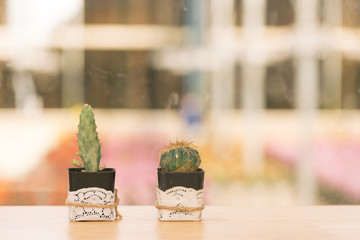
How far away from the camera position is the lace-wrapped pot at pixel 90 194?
116 centimetres

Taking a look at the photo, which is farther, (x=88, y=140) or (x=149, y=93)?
(x=149, y=93)

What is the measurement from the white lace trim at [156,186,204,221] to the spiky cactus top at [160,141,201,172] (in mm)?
49

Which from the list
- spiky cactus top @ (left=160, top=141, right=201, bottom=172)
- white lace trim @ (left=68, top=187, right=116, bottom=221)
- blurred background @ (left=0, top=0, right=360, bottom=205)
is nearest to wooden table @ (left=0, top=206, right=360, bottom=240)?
white lace trim @ (left=68, top=187, right=116, bottom=221)

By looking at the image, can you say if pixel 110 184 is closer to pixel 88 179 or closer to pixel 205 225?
pixel 88 179

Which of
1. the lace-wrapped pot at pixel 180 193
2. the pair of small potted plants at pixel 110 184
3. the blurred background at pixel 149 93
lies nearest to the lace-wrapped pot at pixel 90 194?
the pair of small potted plants at pixel 110 184

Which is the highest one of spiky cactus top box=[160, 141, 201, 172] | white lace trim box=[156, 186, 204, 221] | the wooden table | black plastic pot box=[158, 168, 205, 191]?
spiky cactus top box=[160, 141, 201, 172]

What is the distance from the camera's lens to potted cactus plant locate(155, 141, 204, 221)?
117cm

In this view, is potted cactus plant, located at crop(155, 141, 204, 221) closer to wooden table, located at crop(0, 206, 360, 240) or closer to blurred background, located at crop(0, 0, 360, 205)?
wooden table, located at crop(0, 206, 360, 240)

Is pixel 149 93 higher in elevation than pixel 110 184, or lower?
higher

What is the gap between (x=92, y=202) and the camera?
1174 millimetres

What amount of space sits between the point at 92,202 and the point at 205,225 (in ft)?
0.87

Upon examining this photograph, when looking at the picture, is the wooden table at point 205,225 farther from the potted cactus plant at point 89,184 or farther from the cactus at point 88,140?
the cactus at point 88,140

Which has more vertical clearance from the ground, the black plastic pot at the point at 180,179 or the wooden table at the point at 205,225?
the black plastic pot at the point at 180,179

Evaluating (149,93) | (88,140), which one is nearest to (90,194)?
(88,140)
